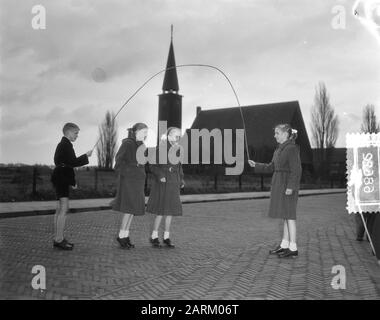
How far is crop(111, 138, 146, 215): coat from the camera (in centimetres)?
627

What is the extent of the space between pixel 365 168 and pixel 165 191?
9.79ft

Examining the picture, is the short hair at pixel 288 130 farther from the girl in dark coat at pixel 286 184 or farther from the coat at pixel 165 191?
the coat at pixel 165 191

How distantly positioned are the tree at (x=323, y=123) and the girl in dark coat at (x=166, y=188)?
123 ft

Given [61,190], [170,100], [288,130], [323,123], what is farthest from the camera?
[170,100]

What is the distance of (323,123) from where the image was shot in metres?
41.5

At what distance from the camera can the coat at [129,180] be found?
627cm

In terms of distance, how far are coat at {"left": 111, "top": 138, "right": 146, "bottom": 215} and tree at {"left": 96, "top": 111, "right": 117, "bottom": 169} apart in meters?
36.5

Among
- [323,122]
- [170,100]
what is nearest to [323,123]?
[323,122]

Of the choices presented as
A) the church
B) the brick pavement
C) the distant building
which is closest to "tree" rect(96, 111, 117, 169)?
the church

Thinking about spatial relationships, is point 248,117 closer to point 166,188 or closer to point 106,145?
point 106,145

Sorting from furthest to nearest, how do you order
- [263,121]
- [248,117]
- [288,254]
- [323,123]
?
[248,117]
[263,121]
[323,123]
[288,254]

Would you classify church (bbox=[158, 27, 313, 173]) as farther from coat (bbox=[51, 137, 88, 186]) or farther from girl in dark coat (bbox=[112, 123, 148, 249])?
coat (bbox=[51, 137, 88, 186])
